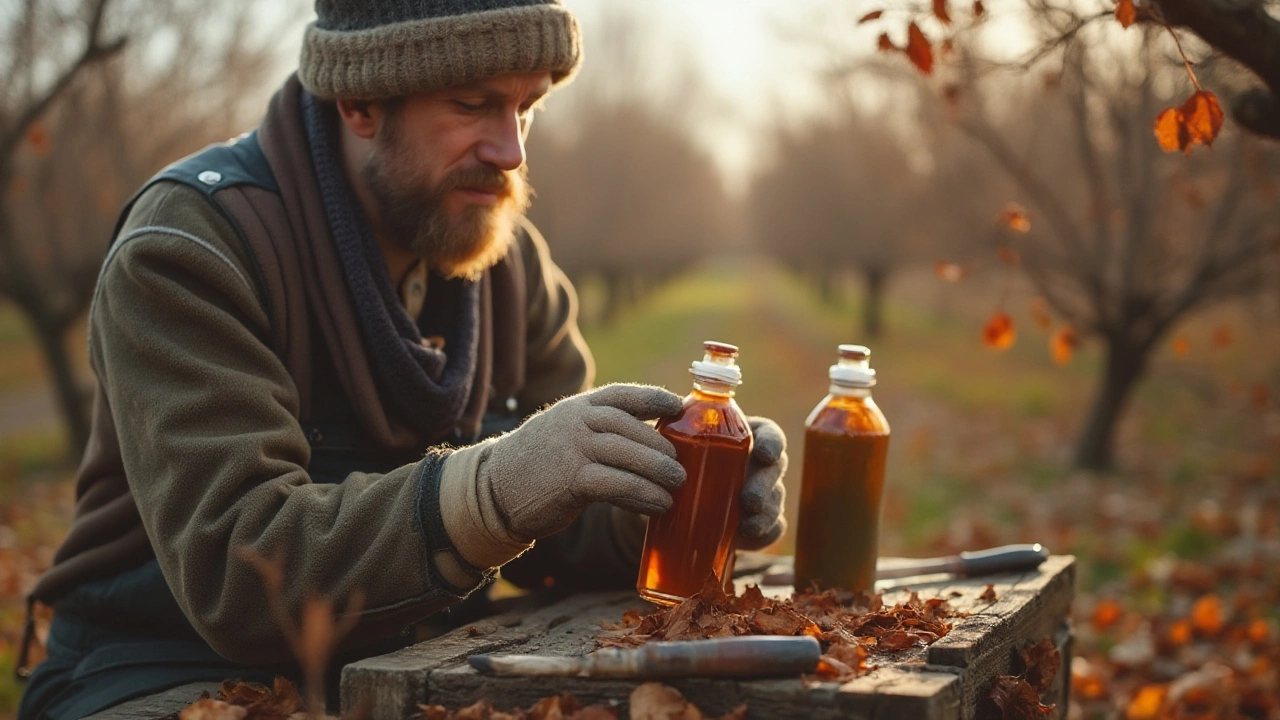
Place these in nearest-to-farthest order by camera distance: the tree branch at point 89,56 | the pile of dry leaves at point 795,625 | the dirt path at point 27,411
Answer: the pile of dry leaves at point 795,625 < the tree branch at point 89,56 < the dirt path at point 27,411

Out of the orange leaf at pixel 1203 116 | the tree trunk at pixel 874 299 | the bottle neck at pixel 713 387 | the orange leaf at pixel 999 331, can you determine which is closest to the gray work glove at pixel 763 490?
the bottle neck at pixel 713 387

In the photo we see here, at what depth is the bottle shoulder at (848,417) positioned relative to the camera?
2.43m

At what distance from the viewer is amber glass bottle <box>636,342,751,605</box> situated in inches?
82.7

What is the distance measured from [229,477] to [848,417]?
51.4 inches

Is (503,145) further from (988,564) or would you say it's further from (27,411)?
(27,411)

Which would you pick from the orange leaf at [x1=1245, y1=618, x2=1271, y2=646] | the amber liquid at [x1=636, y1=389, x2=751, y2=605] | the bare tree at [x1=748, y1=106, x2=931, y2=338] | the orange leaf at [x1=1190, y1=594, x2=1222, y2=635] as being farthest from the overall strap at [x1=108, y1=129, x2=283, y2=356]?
the bare tree at [x1=748, y1=106, x2=931, y2=338]

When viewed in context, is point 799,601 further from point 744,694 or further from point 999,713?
point 744,694

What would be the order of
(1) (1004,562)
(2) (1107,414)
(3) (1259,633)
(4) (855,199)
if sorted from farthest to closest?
(4) (855,199)
(2) (1107,414)
(3) (1259,633)
(1) (1004,562)

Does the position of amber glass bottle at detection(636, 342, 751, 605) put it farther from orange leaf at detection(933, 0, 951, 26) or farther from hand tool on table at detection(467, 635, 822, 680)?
orange leaf at detection(933, 0, 951, 26)

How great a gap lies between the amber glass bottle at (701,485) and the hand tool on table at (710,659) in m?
0.42

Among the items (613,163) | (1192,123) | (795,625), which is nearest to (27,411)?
(795,625)

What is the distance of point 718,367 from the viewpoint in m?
2.07

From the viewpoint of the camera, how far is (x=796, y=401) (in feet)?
46.8

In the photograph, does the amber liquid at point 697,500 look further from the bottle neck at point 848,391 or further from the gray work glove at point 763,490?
the bottle neck at point 848,391
